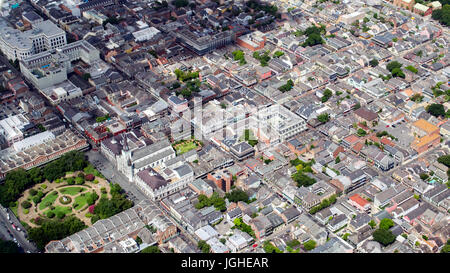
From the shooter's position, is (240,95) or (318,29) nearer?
(240,95)

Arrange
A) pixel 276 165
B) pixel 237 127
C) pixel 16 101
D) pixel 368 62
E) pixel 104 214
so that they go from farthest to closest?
pixel 368 62, pixel 16 101, pixel 237 127, pixel 276 165, pixel 104 214

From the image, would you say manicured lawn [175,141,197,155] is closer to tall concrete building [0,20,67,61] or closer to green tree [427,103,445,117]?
green tree [427,103,445,117]

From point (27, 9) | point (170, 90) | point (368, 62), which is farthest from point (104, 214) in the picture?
point (27, 9)

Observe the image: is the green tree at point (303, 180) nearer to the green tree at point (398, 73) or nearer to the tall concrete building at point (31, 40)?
the green tree at point (398, 73)

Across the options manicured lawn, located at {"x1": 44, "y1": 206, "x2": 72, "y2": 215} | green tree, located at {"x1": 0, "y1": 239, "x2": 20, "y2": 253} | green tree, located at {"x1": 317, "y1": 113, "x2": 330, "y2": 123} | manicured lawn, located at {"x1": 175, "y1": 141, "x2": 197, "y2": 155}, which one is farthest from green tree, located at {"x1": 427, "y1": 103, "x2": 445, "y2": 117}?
green tree, located at {"x1": 0, "y1": 239, "x2": 20, "y2": 253}

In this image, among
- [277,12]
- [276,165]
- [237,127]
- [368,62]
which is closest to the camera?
[276,165]

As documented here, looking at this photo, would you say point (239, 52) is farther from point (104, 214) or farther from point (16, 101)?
point (104, 214)

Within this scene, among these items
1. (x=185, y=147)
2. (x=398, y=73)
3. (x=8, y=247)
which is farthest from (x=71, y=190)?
(x=398, y=73)
